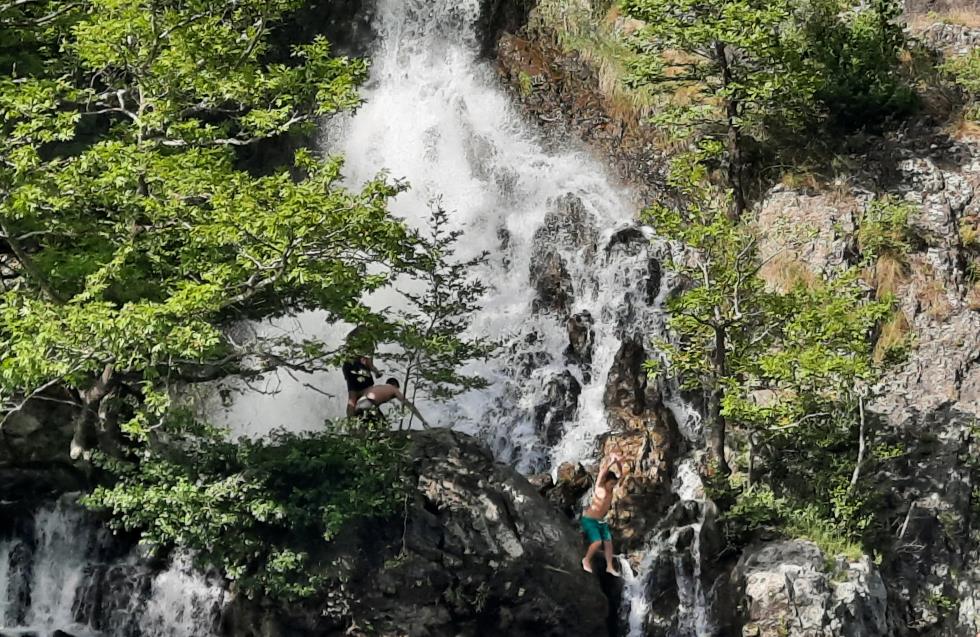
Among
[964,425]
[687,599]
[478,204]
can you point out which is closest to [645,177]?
[478,204]

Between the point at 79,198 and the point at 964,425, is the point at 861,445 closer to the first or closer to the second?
the point at 964,425

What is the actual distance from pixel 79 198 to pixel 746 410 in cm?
791

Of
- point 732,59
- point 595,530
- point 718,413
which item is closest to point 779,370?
point 718,413

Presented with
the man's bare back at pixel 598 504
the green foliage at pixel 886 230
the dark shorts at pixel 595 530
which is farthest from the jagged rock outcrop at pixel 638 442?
the green foliage at pixel 886 230

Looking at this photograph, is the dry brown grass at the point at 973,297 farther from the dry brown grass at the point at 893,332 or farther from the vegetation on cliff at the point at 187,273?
the vegetation on cliff at the point at 187,273

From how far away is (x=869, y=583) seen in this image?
542 inches

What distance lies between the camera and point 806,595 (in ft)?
43.8

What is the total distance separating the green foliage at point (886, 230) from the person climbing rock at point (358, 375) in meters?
8.34

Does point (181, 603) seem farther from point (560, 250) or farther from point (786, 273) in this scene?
point (786, 273)

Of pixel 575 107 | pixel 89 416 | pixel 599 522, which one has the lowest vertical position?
pixel 599 522

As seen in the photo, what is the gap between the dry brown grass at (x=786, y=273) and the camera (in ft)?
61.1

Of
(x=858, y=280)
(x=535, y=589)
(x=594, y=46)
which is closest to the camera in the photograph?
(x=535, y=589)

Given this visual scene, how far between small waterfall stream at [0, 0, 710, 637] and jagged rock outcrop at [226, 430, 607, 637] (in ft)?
3.39

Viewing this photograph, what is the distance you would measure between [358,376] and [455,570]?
8.73 feet
